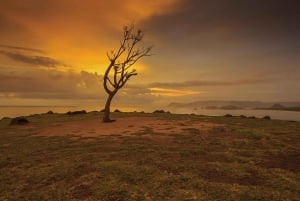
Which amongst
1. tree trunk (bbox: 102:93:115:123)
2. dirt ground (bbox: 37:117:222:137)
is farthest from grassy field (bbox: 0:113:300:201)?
tree trunk (bbox: 102:93:115:123)

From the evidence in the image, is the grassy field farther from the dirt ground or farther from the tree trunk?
the tree trunk

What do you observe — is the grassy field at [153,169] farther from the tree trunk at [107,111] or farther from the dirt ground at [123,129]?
the tree trunk at [107,111]

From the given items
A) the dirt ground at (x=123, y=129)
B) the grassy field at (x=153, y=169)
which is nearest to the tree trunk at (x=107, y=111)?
the dirt ground at (x=123, y=129)

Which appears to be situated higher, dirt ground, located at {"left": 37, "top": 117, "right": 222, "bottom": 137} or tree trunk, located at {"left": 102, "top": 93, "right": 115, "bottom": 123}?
tree trunk, located at {"left": 102, "top": 93, "right": 115, "bottom": 123}

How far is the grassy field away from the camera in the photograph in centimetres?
1011

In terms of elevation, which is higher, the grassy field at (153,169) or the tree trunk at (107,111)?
the tree trunk at (107,111)

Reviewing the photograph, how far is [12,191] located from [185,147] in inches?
420

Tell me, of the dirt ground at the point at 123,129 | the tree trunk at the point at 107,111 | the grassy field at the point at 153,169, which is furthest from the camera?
the tree trunk at the point at 107,111

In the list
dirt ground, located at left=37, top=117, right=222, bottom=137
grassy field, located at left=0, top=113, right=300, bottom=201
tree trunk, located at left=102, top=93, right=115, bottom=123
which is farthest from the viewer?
tree trunk, located at left=102, top=93, right=115, bottom=123

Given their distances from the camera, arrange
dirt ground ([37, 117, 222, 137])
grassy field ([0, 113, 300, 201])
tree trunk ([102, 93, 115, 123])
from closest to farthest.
Answer: grassy field ([0, 113, 300, 201])
dirt ground ([37, 117, 222, 137])
tree trunk ([102, 93, 115, 123])

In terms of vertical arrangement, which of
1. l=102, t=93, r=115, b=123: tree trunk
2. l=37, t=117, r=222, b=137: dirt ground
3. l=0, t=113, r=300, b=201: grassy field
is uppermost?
l=102, t=93, r=115, b=123: tree trunk

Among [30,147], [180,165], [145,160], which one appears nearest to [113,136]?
[30,147]

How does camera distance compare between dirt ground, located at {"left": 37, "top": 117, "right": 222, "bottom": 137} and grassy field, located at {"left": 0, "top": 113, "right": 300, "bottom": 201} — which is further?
dirt ground, located at {"left": 37, "top": 117, "right": 222, "bottom": 137}

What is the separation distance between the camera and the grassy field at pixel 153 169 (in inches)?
398
